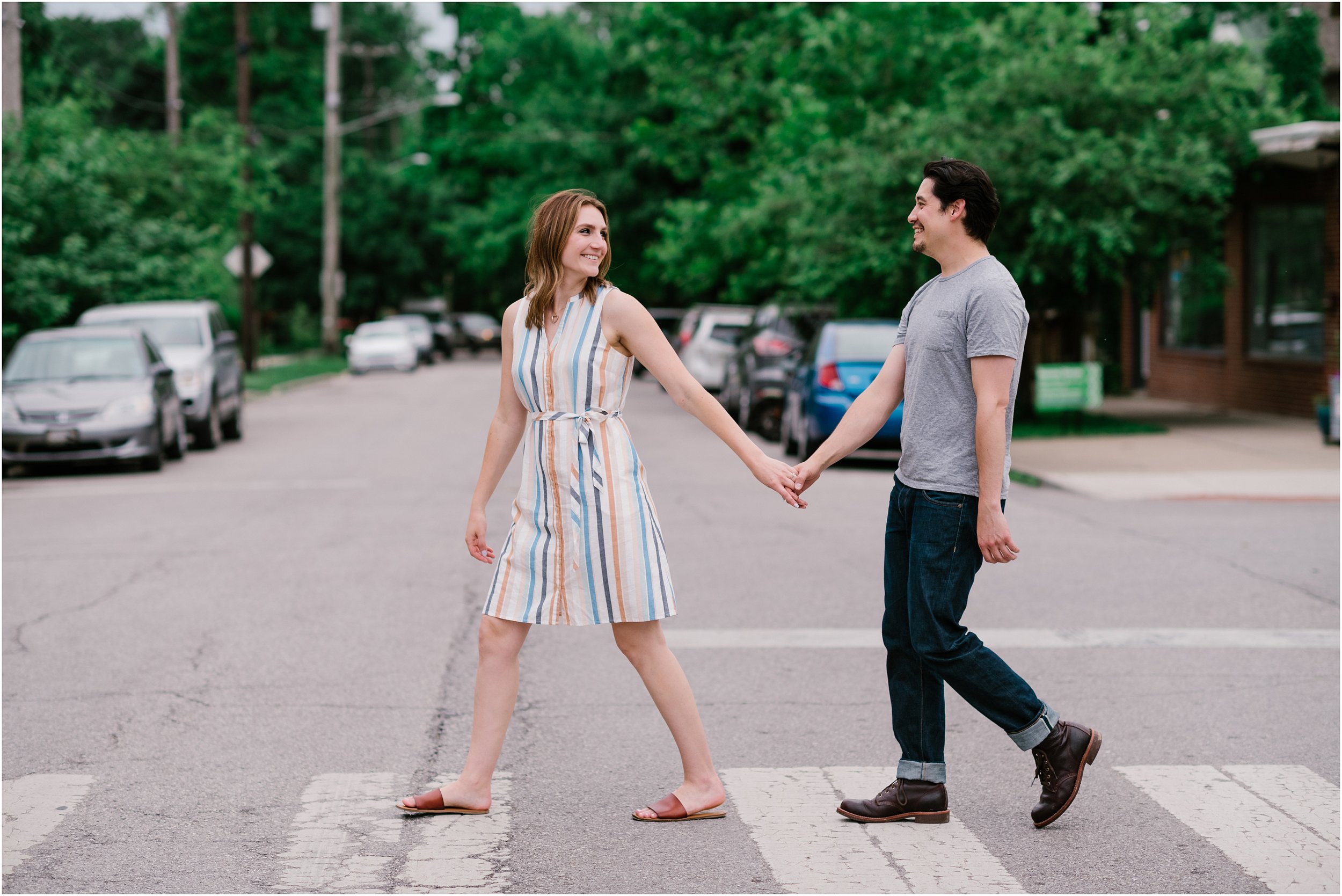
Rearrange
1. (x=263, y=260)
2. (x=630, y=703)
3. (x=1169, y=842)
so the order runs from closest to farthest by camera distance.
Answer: (x=1169, y=842) → (x=630, y=703) → (x=263, y=260)

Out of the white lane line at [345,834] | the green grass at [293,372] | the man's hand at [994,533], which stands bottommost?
the green grass at [293,372]

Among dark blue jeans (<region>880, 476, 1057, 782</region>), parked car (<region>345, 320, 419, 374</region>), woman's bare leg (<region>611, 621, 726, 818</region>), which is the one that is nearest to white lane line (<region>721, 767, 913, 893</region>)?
woman's bare leg (<region>611, 621, 726, 818</region>)

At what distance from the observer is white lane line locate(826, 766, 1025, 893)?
4020 millimetres

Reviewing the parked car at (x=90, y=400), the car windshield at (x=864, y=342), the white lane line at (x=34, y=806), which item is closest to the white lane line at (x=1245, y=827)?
the white lane line at (x=34, y=806)

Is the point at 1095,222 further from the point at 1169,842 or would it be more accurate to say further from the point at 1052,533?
the point at 1169,842

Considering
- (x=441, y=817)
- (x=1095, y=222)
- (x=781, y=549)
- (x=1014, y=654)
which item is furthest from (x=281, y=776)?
(x=1095, y=222)

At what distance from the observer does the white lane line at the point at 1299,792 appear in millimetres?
4566

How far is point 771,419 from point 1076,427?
3.86 m

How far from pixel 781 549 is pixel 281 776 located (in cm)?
560

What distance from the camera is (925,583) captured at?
439 cm

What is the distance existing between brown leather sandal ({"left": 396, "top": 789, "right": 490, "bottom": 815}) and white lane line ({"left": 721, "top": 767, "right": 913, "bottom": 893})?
81cm

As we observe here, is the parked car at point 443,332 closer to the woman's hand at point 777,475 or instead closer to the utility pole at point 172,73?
the utility pole at point 172,73

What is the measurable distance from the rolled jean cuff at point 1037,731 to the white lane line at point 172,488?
1053 cm

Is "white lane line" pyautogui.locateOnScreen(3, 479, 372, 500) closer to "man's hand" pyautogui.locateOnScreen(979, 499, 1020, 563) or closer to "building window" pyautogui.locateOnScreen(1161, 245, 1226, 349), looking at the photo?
"man's hand" pyautogui.locateOnScreen(979, 499, 1020, 563)
